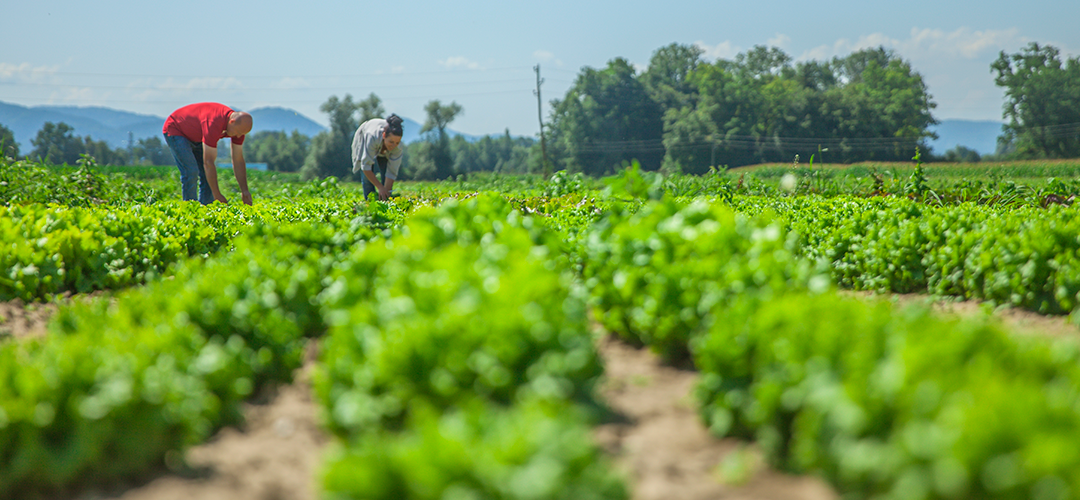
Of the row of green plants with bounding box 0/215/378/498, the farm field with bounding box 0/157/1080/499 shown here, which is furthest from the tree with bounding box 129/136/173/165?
the farm field with bounding box 0/157/1080/499

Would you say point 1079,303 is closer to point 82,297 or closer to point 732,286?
point 732,286

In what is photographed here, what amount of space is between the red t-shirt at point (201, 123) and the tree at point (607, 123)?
7040cm

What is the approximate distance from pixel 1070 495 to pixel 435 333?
5.65 feet

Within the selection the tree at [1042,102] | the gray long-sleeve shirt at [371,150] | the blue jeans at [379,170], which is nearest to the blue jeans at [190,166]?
the gray long-sleeve shirt at [371,150]

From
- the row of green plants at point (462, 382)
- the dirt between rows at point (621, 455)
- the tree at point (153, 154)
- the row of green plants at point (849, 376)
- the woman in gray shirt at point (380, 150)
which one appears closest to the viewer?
the row of green plants at point (849, 376)

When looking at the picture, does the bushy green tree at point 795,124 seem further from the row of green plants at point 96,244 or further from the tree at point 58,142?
the tree at point 58,142

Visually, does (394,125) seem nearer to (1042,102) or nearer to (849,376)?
(849,376)

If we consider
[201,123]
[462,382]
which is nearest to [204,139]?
[201,123]

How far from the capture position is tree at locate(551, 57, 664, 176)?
8044cm

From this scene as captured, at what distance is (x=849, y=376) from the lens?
1.93m

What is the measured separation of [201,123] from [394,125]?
2431mm

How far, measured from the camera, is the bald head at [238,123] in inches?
311

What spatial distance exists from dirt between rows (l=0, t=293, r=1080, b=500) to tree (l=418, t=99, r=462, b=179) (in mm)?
66134

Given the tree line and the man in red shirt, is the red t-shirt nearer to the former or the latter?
the man in red shirt
